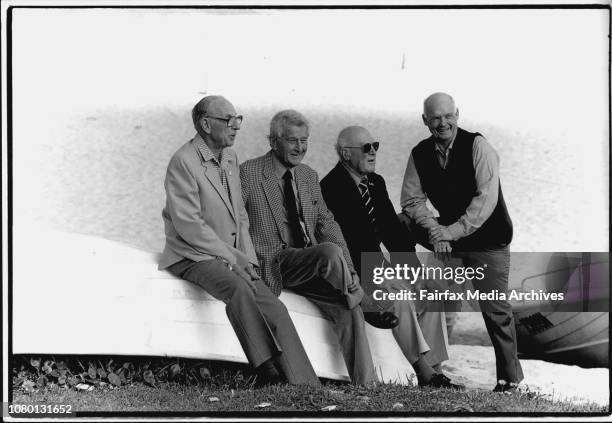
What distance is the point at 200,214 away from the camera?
24.1ft

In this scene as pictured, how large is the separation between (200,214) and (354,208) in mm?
1106

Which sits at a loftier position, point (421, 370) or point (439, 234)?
point (439, 234)

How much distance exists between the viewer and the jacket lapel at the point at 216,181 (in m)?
7.37

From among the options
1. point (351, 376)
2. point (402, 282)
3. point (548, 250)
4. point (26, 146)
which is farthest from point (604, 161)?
point (26, 146)

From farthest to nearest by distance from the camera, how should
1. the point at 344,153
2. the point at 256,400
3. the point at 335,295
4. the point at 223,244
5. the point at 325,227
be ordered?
the point at 344,153 → the point at 325,227 → the point at 335,295 → the point at 223,244 → the point at 256,400

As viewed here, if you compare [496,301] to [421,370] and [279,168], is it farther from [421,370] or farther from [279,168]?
[279,168]

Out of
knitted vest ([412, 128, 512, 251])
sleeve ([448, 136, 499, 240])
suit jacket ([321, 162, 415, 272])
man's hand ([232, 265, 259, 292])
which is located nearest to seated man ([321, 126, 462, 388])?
suit jacket ([321, 162, 415, 272])

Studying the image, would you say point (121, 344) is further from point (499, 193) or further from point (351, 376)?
point (499, 193)

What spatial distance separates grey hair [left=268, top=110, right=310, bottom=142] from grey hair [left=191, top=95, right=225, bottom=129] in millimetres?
416

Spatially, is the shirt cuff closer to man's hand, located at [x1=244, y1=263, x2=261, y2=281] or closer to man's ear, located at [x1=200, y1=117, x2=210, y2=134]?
man's hand, located at [x1=244, y1=263, x2=261, y2=281]

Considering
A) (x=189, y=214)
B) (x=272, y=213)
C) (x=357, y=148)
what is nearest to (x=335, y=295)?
(x=272, y=213)

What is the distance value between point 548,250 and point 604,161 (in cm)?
73

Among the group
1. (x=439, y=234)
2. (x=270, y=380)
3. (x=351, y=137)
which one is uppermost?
(x=351, y=137)

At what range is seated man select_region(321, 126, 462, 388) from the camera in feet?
25.4
